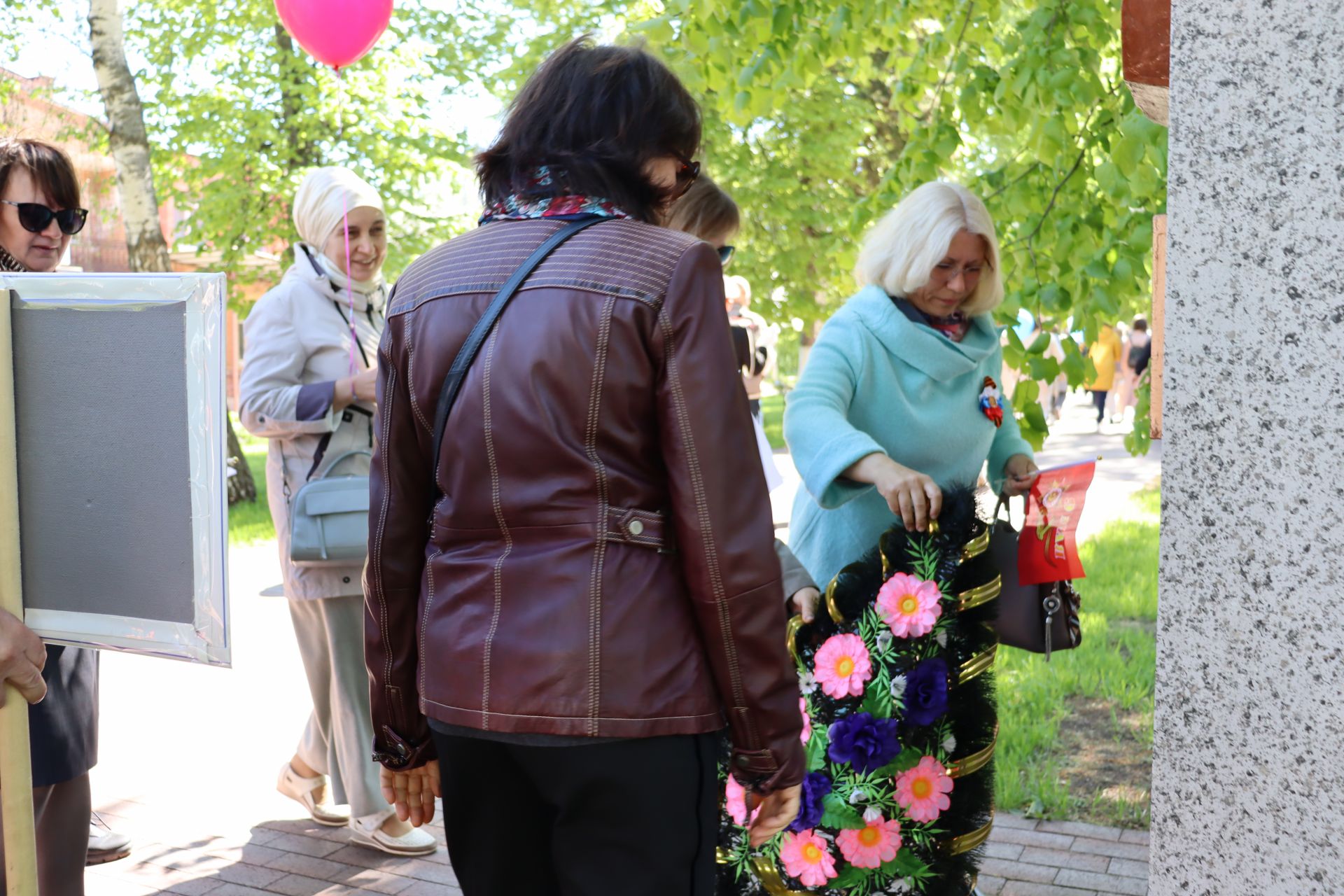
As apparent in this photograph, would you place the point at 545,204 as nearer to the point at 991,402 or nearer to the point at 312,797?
the point at 991,402

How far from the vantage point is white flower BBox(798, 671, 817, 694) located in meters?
2.99

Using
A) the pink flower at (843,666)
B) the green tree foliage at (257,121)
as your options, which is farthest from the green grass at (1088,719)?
the green tree foliage at (257,121)

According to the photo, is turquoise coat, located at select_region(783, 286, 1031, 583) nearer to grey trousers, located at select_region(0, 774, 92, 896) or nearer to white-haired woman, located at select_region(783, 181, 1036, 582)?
white-haired woman, located at select_region(783, 181, 1036, 582)

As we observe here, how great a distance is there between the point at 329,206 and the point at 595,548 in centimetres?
270

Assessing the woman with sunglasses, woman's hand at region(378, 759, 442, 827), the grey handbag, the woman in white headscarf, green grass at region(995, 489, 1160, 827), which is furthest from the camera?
green grass at region(995, 489, 1160, 827)

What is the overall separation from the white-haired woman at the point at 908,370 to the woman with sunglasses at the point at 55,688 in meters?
1.68

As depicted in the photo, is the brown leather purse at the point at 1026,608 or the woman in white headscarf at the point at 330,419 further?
the woman in white headscarf at the point at 330,419

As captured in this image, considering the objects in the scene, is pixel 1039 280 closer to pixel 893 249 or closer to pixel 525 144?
pixel 893 249

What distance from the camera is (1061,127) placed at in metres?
4.25

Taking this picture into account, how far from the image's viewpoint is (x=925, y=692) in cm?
289

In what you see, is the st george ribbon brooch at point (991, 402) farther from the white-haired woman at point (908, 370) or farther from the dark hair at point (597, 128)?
the dark hair at point (597, 128)

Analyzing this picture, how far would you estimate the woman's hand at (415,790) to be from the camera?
7.69ft

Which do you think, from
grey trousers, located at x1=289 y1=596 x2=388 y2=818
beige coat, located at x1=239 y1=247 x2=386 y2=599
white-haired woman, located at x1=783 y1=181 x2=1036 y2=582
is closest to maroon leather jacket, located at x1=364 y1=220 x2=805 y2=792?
white-haired woman, located at x1=783 y1=181 x2=1036 y2=582

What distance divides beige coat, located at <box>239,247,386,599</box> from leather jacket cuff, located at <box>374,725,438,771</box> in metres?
1.85
